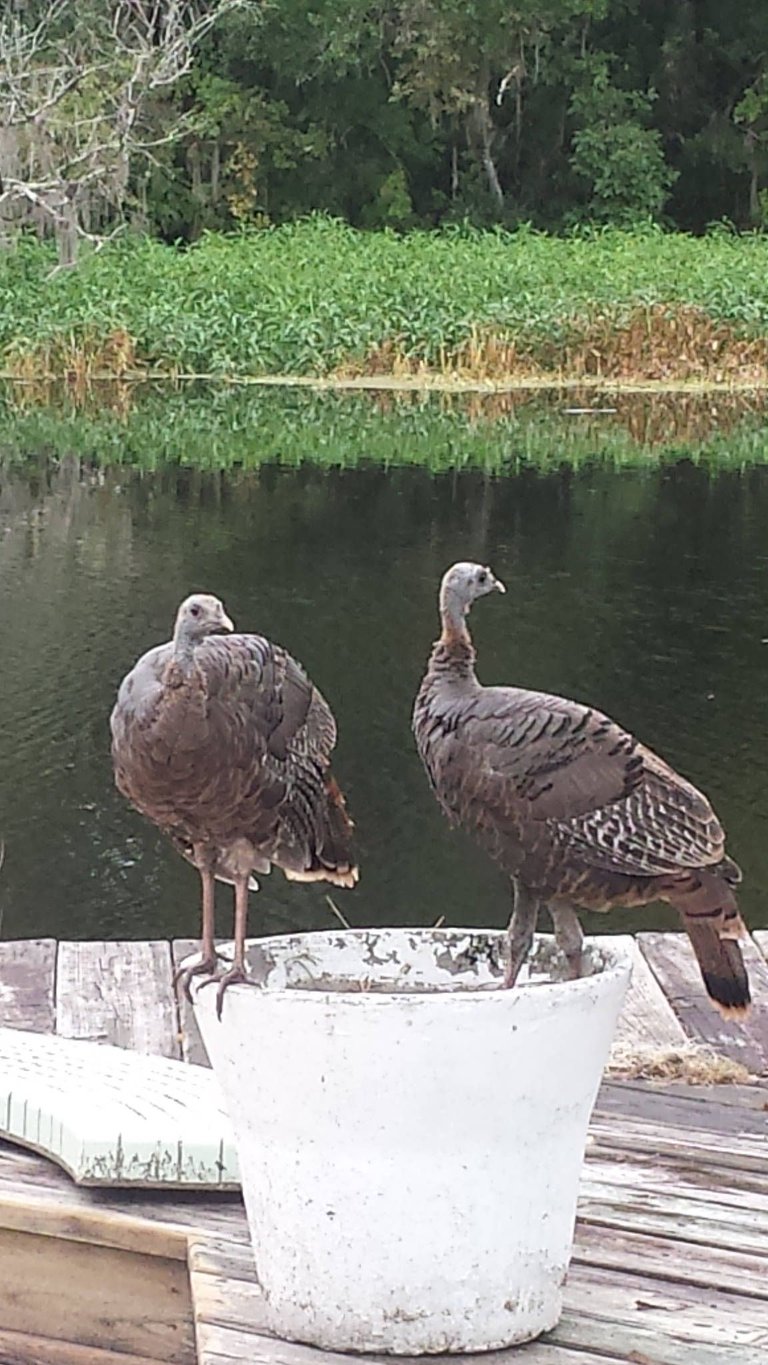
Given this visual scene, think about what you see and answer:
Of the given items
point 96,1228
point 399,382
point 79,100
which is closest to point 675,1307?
point 96,1228

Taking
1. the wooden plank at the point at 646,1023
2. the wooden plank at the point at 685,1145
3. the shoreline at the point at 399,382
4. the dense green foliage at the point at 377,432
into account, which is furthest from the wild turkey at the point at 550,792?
the shoreline at the point at 399,382

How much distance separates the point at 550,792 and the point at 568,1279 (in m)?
0.96

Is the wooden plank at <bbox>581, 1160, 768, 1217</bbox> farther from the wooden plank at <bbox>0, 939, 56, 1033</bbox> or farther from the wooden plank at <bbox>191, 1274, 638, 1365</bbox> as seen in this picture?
the wooden plank at <bbox>0, 939, 56, 1033</bbox>

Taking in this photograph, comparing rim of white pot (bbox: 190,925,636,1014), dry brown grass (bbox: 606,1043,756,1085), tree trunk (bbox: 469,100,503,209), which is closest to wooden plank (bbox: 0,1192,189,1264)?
rim of white pot (bbox: 190,925,636,1014)

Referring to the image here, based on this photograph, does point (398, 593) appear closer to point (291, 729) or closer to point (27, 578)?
point (27, 578)

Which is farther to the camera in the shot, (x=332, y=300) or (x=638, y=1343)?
(x=332, y=300)

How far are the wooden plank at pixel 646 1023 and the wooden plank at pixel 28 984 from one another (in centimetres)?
115

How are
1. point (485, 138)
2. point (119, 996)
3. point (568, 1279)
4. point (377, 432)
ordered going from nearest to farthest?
1. point (568, 1279)
2. point (119, 996)
3. point (377, 432)
4. point (485, 138)

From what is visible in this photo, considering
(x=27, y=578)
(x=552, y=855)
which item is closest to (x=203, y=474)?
(x=27, y=578)

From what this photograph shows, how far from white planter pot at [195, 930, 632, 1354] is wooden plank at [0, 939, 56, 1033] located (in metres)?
1.94

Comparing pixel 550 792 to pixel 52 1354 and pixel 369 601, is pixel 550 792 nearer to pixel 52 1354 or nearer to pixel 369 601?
pixel 52 1354

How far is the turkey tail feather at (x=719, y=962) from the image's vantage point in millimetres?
4000

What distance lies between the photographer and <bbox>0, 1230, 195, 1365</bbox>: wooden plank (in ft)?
9.59

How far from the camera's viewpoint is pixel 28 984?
15.5 ft
